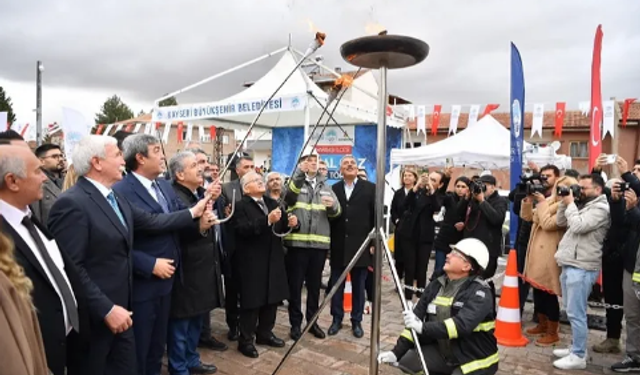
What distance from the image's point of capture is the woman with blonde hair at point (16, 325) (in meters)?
1.20

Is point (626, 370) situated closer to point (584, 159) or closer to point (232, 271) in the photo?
point (232, 271)

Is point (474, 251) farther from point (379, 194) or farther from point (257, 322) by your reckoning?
point (257, 322)

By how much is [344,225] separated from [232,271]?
1.27 meters

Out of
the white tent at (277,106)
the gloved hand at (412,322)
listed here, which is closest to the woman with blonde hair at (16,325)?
the gloved hand at (412,322)

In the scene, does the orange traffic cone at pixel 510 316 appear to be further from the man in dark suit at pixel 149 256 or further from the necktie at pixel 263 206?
the man in dark suit at pixel 149 256

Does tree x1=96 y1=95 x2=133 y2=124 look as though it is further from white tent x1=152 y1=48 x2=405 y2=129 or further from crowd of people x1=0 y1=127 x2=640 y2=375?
crowd of people x1=0 y1=127 x2=640 y2=375

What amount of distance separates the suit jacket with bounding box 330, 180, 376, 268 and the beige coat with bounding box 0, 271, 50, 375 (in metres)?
3.54

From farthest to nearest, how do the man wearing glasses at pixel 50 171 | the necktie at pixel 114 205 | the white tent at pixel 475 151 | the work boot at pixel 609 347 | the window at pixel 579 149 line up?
1. the window at pixel 579 149
2. the white tent at pixel 475 151
3. the work boot at pixel 609 347
4. the man wearing glasses at pixel 50 171
5. the necktie at pixel 114 205

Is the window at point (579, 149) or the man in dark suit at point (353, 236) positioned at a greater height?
the window at point (579, 149)

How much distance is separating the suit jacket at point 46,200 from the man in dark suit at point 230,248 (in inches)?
58.1

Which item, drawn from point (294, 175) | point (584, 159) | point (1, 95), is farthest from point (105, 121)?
point (294, 175)

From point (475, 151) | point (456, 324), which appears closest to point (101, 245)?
point (456, 324)

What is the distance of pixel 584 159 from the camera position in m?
29.2

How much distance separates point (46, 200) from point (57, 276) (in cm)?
237
